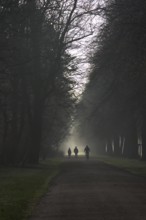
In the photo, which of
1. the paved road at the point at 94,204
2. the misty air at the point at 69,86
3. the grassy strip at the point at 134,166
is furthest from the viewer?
the grassy strip at the point at 134,166

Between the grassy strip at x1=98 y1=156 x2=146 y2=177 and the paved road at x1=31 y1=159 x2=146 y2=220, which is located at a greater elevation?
the grassy strip at x1=98 y1=156 x2=146 y2=177

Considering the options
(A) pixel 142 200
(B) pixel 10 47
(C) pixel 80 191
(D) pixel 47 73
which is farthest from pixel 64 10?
(A) pixel 142 200

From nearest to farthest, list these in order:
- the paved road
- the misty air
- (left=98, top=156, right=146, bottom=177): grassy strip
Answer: the paved road
the misty air
(left=98, top=156, right=146, bottom=177): grassy strip

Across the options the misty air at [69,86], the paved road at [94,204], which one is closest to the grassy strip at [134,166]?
the misty air at [69,86]

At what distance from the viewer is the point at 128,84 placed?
39.1 m

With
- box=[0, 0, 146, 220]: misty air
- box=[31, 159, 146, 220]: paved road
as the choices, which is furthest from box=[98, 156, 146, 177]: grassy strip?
box=[31, 159, 146, 220]: paved road

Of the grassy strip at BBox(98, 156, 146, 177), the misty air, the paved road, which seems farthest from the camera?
the grassy strip at BBox(98, 156, 146, 177)

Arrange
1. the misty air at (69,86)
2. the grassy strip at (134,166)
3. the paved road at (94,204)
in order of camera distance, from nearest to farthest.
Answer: the paved road at (94,204) → the misty air at (69,86) → the grassy strip at (134,166)

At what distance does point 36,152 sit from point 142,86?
11.5 m

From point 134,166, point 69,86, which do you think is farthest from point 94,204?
point 69,86

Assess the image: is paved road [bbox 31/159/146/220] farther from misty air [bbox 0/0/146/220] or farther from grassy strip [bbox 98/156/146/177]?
grassy strip [bbox 98/156/146/177]

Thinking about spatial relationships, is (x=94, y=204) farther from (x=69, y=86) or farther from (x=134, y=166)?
(x=69, y=86)

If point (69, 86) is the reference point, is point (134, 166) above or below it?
below

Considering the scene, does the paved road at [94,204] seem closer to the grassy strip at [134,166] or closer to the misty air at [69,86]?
the misty air at [69,86]
